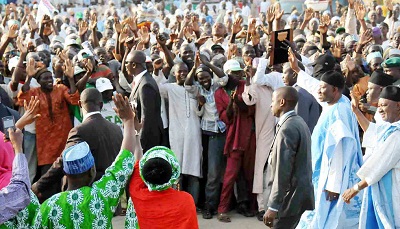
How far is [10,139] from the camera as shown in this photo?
13.2 ft

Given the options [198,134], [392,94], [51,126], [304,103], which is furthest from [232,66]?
[392,94]

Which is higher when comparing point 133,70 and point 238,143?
point 133,70

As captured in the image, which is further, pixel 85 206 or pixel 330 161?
pixel 330 161

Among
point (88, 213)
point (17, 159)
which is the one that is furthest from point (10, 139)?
point (88, 213)

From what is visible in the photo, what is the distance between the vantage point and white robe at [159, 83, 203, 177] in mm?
8102

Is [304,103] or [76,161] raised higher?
[76,161]

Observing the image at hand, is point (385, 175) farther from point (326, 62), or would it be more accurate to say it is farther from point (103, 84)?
point (103, 84)

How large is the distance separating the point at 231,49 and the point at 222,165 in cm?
208

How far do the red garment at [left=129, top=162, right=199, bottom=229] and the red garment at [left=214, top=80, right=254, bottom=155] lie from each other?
12.1 feet

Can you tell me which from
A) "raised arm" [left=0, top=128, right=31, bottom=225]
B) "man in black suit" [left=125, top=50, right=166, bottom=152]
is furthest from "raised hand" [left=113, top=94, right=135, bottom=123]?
"man in black suit" [left=125, top=50, right=166, bottom=152]

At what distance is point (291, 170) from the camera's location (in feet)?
18.1

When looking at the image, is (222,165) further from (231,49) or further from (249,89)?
(231,49)

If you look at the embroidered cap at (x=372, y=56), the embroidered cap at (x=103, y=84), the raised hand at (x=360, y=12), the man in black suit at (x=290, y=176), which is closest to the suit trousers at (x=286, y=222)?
the man in black suit at (x=290, y=176)

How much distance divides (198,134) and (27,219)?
4.14 meters
